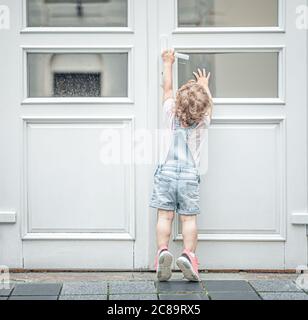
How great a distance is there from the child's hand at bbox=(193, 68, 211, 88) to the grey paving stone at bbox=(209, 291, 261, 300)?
1337 millimetres

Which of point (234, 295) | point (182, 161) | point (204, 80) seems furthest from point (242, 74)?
point (234, 295)

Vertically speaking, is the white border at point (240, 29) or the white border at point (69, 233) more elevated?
the white border at point (240, 29)

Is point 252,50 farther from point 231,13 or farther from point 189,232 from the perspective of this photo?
point 189,232

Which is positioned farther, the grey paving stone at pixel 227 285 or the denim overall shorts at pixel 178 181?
the denim overall shorts at pixel 178 181

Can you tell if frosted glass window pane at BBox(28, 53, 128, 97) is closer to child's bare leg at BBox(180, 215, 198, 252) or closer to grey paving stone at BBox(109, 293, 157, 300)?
child's bare leg at BBox(180, 215, 198, 252)

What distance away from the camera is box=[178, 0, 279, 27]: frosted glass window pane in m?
5.51

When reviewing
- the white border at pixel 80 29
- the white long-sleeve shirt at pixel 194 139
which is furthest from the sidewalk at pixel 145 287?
the white border at pixel 80 29

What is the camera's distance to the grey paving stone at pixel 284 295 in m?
4.86

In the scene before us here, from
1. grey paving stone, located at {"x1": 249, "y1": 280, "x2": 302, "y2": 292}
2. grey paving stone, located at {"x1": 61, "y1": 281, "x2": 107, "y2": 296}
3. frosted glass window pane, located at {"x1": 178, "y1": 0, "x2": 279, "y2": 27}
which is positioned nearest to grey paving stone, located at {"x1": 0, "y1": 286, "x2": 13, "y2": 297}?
grey paving stone, located at {"x1": 61, "y1": 281, "x2": 107, "y2": 296}

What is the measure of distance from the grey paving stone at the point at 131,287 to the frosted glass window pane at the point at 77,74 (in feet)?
4.04

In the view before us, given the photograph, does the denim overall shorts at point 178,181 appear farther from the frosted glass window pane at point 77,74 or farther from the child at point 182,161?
the frosted glass window pane at point 77,74

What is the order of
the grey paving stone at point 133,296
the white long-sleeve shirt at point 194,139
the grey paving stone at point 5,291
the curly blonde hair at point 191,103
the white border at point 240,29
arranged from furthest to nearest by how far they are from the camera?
the white border at point 240,29, the white long-sleeve shirt at point 194,139, the curly blonde hair at point 191,103, the grey paving stone at point 5,291, the grey paving stone at point 133,296

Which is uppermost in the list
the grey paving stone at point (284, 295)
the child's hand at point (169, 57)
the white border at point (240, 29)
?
the white border at point (240, 29)

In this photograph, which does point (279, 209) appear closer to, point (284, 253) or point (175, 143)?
point (284, 253)
